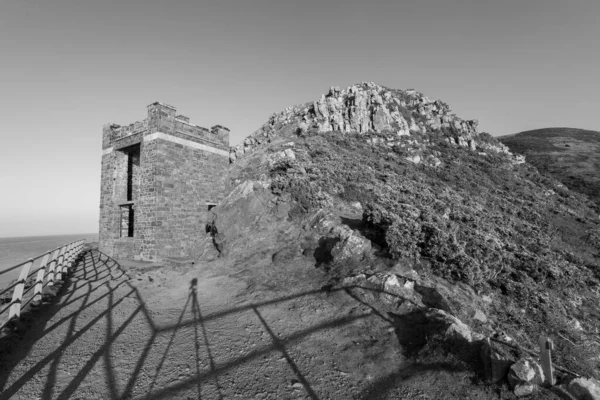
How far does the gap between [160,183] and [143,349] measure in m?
9.31

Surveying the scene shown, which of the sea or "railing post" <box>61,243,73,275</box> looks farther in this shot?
the sea

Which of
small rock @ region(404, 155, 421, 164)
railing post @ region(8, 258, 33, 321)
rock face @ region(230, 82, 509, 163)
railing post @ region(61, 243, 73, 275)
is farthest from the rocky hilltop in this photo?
railing post @ region(8, 258, 33, 321)

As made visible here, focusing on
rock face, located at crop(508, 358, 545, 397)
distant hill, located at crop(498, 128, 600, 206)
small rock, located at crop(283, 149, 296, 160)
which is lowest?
rock face, located at crop(508, 358, 545, 397)

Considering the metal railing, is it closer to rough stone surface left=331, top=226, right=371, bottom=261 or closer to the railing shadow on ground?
the railing shadow on ground

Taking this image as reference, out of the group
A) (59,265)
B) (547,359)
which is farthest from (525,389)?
(59,265)

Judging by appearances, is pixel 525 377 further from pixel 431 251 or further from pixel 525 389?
pixel 431 251

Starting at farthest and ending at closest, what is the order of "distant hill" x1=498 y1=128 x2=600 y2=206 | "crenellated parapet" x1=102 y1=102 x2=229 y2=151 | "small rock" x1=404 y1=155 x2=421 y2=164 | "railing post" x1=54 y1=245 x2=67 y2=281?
"distant hill" x1=498 y1=128 x2=600 y2=206 < "small rock" x1=404 y1=155 x2=421 y2=164 < "crenellated parapet" x1=102 y1=102 x2=229 y2=151 < "railing post" x1=54 y1=245 x2=67 y2=281

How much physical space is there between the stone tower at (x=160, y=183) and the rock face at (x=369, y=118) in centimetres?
1149

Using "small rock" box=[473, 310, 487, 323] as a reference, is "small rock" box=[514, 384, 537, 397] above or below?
above

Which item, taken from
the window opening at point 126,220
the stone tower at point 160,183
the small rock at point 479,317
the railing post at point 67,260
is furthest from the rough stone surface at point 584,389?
the window opening at point 126,220

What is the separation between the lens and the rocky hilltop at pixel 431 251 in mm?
4559

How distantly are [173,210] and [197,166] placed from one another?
8.93 feet

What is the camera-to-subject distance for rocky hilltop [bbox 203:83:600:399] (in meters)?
4.56

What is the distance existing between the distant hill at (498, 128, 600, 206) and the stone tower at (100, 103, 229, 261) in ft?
120
